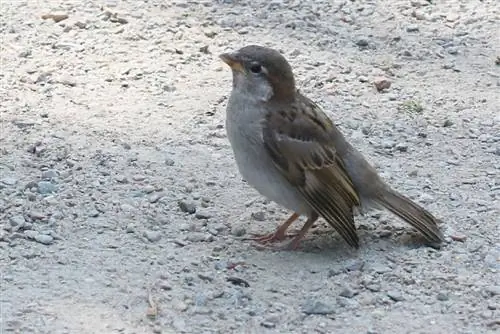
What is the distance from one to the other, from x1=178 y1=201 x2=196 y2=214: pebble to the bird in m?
0.50

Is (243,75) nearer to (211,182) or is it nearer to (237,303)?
(211,182)

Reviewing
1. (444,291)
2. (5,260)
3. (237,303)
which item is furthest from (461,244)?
(5,260)

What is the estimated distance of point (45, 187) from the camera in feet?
23.7

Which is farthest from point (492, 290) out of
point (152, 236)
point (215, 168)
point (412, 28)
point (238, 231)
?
point (412, 28)

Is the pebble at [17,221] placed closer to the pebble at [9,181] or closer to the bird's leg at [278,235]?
the pebble at [9,181]

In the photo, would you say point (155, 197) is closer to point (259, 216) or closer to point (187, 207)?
point (187, 207)

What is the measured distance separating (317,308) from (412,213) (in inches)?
41.6

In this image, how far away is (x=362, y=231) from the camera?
7195mm

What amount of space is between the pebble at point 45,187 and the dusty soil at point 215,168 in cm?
1

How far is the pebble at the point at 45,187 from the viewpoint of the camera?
7.19 metres

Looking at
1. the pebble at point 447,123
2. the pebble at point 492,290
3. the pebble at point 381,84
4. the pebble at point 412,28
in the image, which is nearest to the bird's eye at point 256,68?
the pebble at point 492,290

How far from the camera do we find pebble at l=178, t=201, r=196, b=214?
720cm

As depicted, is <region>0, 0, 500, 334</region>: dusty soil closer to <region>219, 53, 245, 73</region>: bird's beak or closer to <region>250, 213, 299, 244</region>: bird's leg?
<region>250, 213, 299, 244</region>: bird's leg

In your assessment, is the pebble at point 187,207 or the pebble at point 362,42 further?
the pebble at point 362,42
